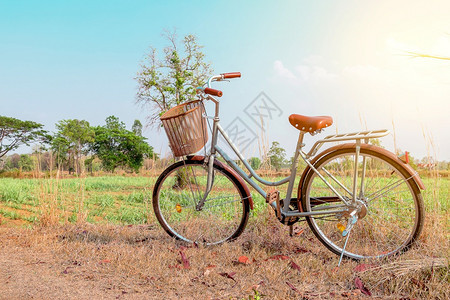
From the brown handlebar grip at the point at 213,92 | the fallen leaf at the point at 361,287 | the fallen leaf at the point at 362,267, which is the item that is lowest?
the fallen leaf at the point at 361,287

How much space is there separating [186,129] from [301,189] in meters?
1.17

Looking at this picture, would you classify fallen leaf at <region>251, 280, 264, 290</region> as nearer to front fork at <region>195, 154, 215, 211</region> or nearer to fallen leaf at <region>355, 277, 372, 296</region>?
fallen leaf at <region>355, 277, 372, 296</region>

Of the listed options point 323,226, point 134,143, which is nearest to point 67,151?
point 134,143

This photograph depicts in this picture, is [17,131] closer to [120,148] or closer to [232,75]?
[120,148]

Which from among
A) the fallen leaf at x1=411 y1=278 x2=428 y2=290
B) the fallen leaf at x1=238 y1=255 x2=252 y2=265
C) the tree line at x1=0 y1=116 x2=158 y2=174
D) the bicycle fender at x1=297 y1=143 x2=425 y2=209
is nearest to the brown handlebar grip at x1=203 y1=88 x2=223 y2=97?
the bicycle fender at x1=297 y1=143 x2=425 y2=209

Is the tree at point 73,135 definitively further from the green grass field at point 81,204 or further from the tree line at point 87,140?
the green grass field at point 81,204

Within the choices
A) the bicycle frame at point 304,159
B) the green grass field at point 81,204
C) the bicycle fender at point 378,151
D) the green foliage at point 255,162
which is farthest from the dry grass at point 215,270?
the green grass field at point 81,204

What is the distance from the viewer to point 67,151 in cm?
4353

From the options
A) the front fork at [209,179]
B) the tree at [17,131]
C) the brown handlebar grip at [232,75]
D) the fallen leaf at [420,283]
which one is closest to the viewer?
the fallen leaf at [420,283]

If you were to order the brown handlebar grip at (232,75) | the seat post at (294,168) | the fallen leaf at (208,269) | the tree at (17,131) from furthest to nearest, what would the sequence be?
1. the tree at (17,131)
2. the brown handlebar grip at (232,75)
3. the seat post at (294,168)
4. the fallen leaf at (208,269)

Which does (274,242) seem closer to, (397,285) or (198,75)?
(397,285)

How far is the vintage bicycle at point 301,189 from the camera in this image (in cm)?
313

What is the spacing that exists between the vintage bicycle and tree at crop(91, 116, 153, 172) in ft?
127

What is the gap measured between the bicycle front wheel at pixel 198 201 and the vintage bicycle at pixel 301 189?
0.01 meters
